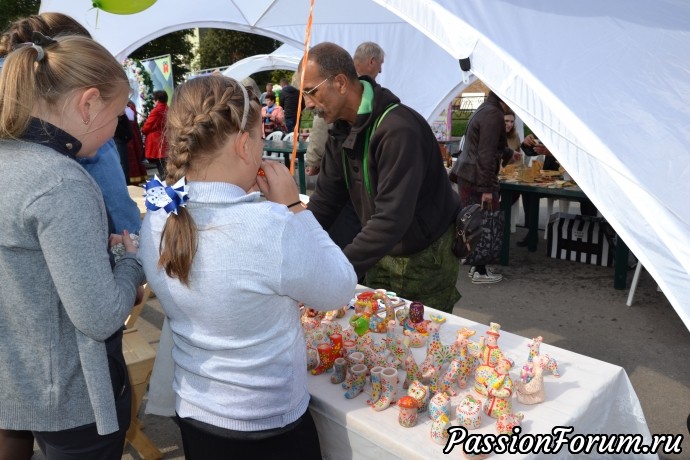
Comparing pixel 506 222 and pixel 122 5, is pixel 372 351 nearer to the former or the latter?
pixel 506 222

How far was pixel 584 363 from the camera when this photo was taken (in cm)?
170

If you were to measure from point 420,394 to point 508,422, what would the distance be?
0.75 ft

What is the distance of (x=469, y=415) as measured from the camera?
1.38 meters

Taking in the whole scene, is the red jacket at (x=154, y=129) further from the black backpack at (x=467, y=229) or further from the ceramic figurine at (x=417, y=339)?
the ceramic figurine at (x=417, y=339)

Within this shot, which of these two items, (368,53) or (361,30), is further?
(361,30)

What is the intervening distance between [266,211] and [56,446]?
0.78 m

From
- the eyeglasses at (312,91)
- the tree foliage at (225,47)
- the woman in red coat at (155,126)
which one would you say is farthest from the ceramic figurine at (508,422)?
the tree foliage at (225,47)

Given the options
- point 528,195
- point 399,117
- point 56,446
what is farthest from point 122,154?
point 56,446

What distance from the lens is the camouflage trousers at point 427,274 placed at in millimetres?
2293

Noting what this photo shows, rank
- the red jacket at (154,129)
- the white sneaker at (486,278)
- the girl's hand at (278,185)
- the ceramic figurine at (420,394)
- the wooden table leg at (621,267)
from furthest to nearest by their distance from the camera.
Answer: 1. the red jacket at (154,129)
2. the white sneaker at (486,278)
3. the wooden table leg at (621,267)
4. the ceramic figurine at (420,394)
5. the girl's hand at (278,185)

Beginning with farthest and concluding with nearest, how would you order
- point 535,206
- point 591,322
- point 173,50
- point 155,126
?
point 173,50 → point 155,126 → point 535,206 → point 591,322

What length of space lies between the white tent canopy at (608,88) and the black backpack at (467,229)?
0.40 meters

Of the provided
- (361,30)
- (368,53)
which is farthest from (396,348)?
(361,30)

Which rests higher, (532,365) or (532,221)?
(532,365)
